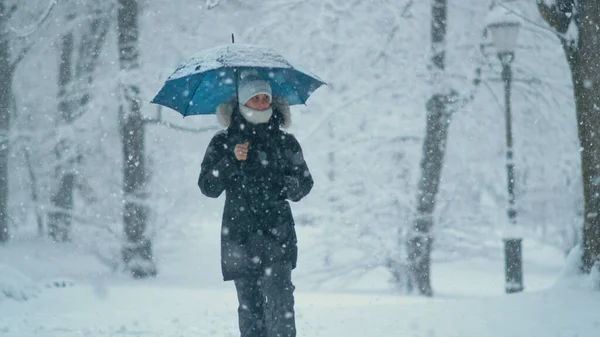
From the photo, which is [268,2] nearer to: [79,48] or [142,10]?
[142,10]

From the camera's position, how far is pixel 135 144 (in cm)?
1334

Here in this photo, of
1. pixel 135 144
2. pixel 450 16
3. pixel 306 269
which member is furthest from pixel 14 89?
pixel 450 16

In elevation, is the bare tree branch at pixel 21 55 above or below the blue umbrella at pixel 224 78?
above

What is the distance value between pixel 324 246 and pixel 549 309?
8.21 meters

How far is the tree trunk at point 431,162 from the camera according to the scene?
12836 mm

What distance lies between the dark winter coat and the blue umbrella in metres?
0.42

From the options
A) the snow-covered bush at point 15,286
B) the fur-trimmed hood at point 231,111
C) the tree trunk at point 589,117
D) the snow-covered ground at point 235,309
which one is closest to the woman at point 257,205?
the fur-trimmed hood at point 231,111

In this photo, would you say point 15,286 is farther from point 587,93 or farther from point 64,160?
point 587,93

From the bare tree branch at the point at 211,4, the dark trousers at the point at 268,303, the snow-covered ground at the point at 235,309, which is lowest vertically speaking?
the snow-covered ground at the point at 235,309

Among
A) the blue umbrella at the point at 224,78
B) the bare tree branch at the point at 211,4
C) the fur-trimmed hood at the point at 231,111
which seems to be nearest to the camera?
the blue umbrella at the point at 224,78

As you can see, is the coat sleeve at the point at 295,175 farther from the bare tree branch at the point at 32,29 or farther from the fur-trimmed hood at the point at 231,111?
the bare tree branch at the point at 32,29

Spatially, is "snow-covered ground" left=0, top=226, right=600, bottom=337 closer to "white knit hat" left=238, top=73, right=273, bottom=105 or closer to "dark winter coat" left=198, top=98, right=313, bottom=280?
"dark winter coat" left=198, top=98, right=313, bottom=280

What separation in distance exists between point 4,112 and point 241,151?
42.2 feet

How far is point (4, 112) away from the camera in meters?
16.2
